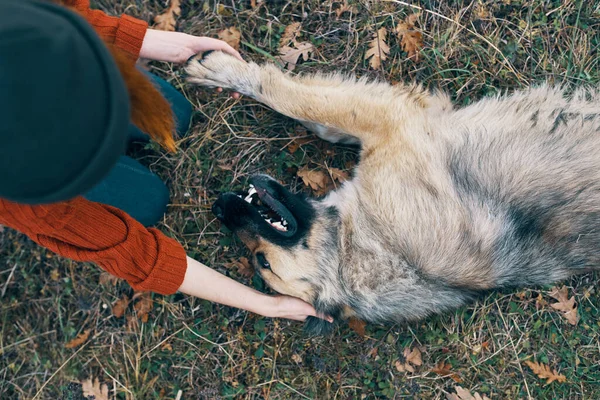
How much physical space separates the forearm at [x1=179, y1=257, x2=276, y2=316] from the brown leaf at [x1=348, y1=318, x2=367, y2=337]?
699 mm

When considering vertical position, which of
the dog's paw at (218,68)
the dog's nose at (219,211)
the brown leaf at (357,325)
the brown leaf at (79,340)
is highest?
the dog's paw at (218,68)

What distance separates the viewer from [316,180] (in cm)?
386

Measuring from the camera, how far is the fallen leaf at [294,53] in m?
3.81

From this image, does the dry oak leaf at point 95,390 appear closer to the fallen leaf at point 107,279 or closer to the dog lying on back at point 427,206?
A: the fallen leaf at point 107,279

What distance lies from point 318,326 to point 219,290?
2.73 feet

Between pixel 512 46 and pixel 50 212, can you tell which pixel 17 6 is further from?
pixel 512 46

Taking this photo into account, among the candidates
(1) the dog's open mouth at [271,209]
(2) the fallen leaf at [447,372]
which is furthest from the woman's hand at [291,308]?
(2) the fallen leaf at [447,372]

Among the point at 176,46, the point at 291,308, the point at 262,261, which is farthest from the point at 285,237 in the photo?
Answer: the point at 176,46

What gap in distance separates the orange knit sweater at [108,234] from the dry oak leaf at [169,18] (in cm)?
80

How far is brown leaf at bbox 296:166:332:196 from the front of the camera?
385 centimetres

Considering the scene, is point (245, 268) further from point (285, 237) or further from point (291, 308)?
point (285, 237)

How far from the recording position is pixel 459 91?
371cm

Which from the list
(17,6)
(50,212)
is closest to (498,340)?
(50,212)

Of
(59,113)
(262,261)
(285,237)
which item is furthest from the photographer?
(262,261)
